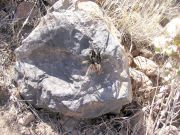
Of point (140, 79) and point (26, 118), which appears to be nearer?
point (26, 118)

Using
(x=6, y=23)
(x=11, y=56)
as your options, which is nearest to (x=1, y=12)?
(x=6, y=23)

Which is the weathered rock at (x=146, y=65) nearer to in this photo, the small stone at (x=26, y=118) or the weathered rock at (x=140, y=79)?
the weathered rock at (x=140, y=79)

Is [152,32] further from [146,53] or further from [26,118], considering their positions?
[26,118]

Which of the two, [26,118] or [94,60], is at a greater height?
[94,60]

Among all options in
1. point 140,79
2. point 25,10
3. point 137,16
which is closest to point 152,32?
point 137,16

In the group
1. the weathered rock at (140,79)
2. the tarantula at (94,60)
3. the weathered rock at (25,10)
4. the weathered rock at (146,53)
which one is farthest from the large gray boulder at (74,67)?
the weathered rock at (146,53)

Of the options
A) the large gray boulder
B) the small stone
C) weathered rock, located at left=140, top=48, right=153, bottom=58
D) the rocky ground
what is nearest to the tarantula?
the large gray boulder
